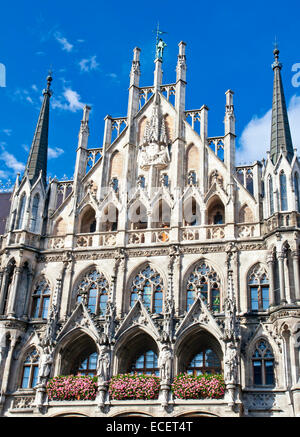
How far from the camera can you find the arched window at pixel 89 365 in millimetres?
26219

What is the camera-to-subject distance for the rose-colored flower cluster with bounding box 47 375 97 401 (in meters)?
24.1

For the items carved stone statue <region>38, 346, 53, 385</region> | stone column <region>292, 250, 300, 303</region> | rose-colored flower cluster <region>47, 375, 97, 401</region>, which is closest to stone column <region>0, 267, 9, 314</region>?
carved stone statue <region>38, 346, 53, 385</region>

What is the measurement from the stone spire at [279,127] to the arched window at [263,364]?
8080mm

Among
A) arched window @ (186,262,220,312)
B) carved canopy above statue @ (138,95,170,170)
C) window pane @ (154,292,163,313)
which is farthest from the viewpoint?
carved canopy above statue @ (138,95,170,170)

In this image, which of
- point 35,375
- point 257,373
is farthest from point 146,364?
point 35,375

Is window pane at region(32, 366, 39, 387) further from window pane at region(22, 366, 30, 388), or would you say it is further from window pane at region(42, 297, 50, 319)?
window pane at region(42, 297, 50, 319)

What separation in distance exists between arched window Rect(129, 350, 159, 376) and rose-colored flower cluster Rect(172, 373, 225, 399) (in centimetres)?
228

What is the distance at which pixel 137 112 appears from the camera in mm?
31609

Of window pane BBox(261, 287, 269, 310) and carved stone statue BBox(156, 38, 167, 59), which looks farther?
carved stone statue BBox(156, 38, 167, 59)

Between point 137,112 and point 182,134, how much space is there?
2.94 meters

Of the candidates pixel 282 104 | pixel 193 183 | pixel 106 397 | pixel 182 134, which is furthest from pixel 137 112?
pixel 106 397

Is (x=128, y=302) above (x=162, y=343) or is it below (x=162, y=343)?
above

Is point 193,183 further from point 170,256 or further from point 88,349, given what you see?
point 88,349

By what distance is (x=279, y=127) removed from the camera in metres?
28.3
